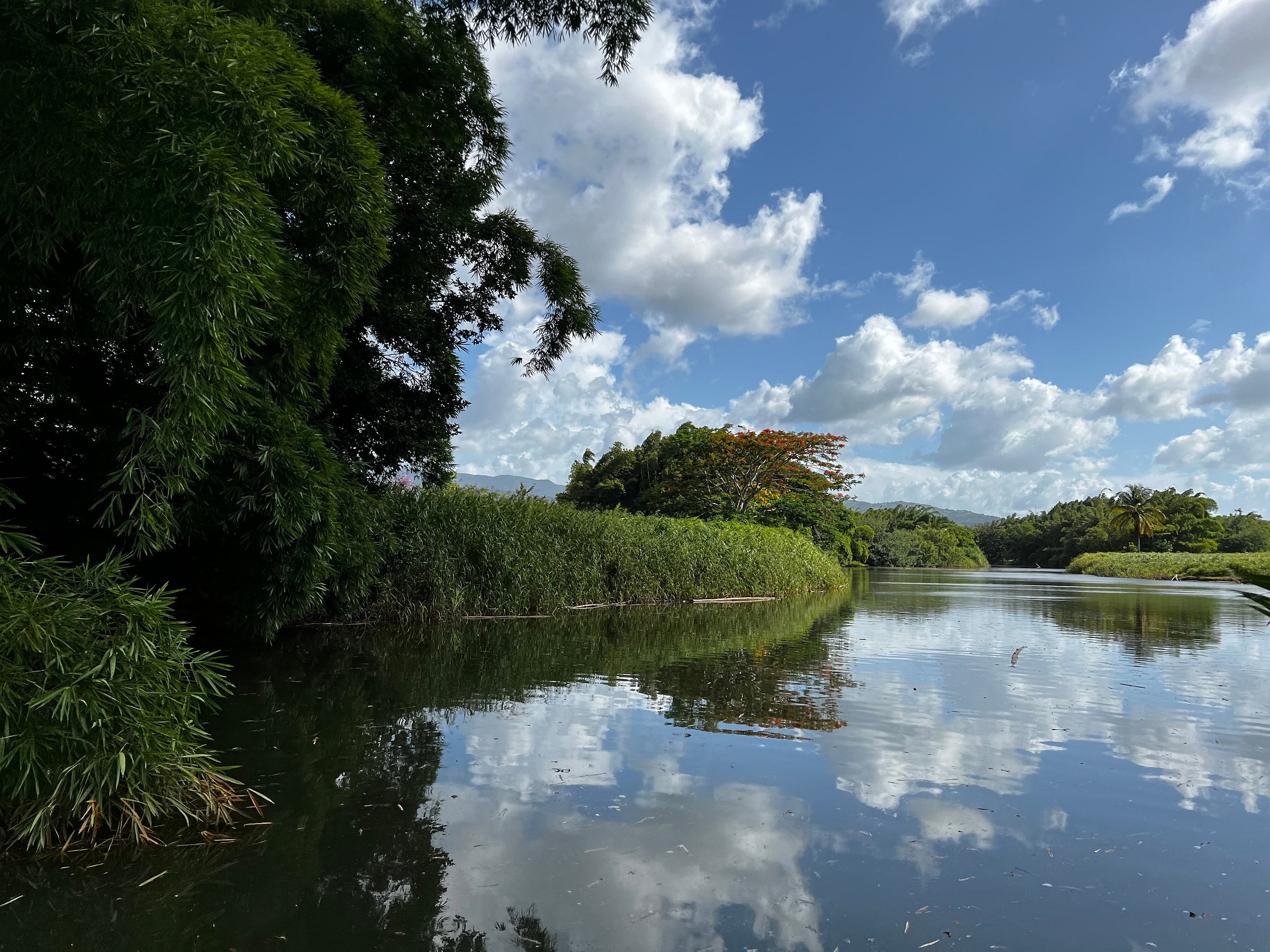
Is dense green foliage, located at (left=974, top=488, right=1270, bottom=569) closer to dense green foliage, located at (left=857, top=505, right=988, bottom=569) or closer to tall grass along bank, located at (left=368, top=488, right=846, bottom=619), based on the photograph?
dense green foliage, located at (left=857, top=505, right=988, bottom=569)

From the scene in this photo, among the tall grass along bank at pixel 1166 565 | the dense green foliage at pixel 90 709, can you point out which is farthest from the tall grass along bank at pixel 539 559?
the tall grass along bank at pixel 1166 565

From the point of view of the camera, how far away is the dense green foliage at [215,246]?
3.23 meters

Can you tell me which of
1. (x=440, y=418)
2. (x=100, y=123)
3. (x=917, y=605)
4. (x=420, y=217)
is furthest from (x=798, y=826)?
(x=917, y=605)

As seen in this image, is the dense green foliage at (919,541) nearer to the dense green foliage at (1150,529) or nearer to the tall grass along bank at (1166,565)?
the dense green foliage at (1150,529)

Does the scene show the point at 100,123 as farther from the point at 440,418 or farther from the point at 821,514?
the point at 821,514

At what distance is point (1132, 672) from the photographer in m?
8.33

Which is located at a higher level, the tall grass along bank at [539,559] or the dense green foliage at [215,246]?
the dense green foliage at [215,246]

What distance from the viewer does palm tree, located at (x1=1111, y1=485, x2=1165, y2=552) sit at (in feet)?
199

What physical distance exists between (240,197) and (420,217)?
546 centimetres

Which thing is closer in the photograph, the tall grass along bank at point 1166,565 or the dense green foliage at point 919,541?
the tall grass along bank at point 1166,565

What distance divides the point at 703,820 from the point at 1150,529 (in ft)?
233

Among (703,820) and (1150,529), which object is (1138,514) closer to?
(1150,529)

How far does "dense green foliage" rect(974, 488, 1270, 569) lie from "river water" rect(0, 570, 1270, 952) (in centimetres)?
6500

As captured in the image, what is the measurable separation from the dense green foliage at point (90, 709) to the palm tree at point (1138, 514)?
70.8 metres
